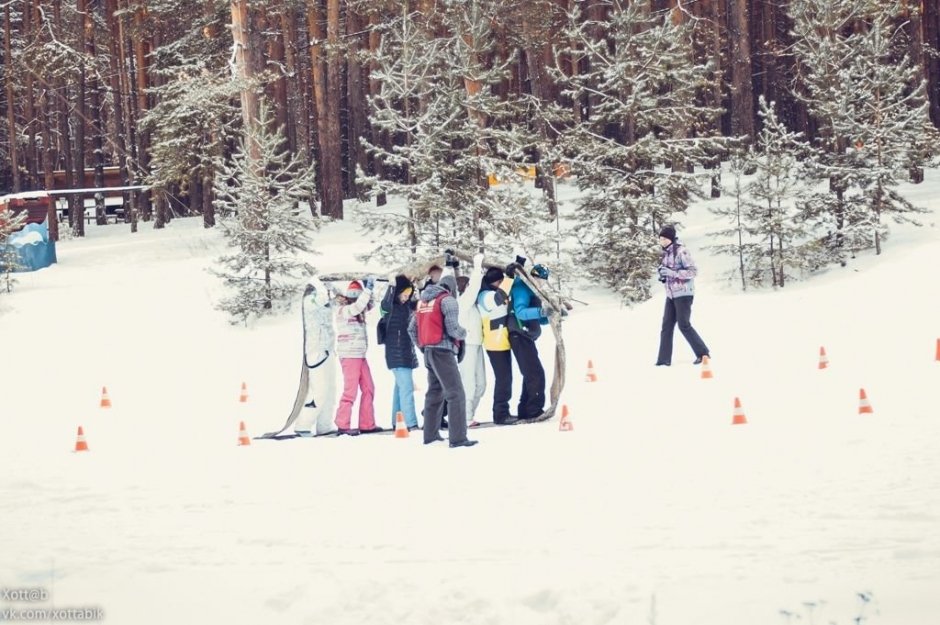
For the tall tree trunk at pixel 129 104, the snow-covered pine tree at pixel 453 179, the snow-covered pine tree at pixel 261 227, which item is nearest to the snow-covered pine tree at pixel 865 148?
the snow-covered pine tree at pixel 453 179

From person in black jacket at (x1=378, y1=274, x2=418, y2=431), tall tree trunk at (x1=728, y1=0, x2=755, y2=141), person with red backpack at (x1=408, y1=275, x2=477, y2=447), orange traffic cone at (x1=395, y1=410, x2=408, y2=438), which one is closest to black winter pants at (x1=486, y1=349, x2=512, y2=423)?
person in black jacket at (x1=378, y1=274, x2=418, y2=431)

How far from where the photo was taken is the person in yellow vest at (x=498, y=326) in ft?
41.2

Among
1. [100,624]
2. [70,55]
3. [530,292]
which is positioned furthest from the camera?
[70,55]

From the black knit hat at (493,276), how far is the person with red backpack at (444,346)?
40.4 inches

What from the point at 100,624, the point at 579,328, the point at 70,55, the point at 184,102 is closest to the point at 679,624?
the point at 100,624

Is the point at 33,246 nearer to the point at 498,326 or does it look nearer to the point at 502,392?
the point at 502,392

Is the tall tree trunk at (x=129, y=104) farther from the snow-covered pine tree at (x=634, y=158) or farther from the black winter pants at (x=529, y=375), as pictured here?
the black winter pants at (x=529, y=375)

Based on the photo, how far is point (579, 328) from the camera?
2191 centimetres

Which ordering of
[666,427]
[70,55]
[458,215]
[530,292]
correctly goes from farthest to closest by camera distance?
[70,55] → [458,215] → [530,292] → [666,427]

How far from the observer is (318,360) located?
1291cm

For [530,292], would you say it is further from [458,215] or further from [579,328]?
[458,215]

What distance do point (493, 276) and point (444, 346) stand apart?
1.48m

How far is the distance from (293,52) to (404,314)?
24.8 m

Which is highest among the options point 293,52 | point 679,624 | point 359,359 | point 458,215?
point 293,52
